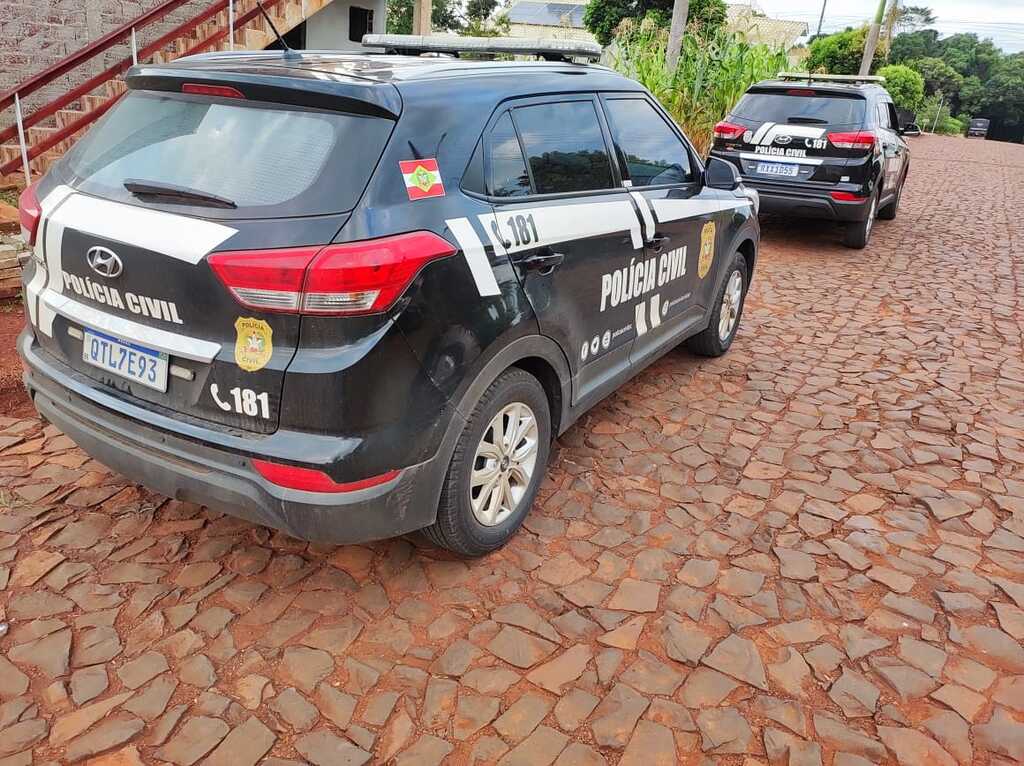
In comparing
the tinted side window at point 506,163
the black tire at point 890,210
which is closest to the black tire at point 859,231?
the black tire at point 890,210

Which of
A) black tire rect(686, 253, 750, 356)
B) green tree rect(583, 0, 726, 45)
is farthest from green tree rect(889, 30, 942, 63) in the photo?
black tire rect(686, 253, 750, 356)

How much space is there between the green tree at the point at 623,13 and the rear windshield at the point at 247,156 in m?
26.9

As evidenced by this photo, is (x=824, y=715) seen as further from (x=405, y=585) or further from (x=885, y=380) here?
(x=885, y=380)

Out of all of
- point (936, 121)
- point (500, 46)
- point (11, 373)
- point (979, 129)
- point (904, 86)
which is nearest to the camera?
point (500, 46)

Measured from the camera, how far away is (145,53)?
8.88m

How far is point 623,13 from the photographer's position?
29.5 metres

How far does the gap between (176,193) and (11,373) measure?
2.53m

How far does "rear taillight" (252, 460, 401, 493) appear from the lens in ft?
7.34

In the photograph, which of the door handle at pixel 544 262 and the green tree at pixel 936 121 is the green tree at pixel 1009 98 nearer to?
the green tree at pixel 936 121

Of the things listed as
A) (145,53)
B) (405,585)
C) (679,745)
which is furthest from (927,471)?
(145,53)

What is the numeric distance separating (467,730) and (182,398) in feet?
4.22

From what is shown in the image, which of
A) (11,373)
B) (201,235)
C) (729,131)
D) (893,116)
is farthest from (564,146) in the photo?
(893,116)

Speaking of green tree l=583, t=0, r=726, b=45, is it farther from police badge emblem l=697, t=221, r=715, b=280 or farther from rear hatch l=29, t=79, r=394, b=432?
rear hatch l=29, t=79, r=394, b=432

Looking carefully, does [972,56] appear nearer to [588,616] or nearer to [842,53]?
[842,53]
